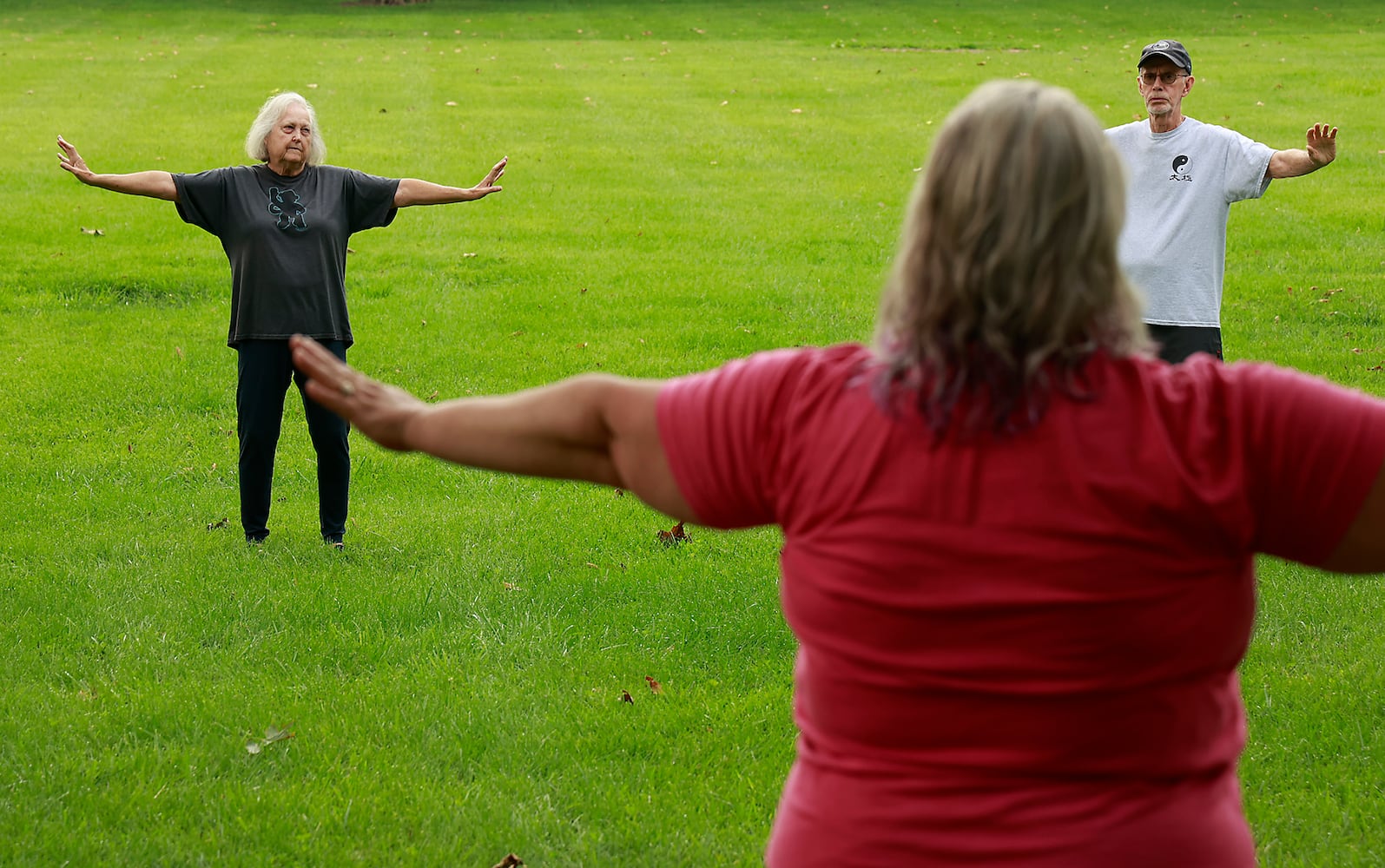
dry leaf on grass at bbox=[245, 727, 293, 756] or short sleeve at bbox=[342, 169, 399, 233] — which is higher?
short sleeve at bbox=[342, 169, 399, 233]

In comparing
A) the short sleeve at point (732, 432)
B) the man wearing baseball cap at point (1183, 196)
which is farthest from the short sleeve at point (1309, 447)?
the man wearing baseball cap at point (1183, 196)

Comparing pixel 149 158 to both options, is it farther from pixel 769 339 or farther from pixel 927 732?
pixel 927 732

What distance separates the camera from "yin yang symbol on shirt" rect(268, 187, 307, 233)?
6781mm

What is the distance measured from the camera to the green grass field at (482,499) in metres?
4.63

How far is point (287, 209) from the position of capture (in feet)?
22.3

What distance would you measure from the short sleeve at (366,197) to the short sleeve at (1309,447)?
223 inches

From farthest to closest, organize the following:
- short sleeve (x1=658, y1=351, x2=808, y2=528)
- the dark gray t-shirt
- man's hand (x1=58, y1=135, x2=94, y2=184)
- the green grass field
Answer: the dark gray t-shirt < man's hand (x1=58, y1=135, x2=94, y2=184) < the green grass field < short sleeve (x1=658, y1=351, x2=808, y2=528)

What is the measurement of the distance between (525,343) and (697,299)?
5.82ft

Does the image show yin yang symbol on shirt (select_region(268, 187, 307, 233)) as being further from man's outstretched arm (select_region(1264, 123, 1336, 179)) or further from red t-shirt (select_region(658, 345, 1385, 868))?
red t-shirt (select_region(658, 345, 1385, 868))

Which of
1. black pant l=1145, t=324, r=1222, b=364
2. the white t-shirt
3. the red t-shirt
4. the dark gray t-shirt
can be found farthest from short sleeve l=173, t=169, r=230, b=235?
the red t-shirt

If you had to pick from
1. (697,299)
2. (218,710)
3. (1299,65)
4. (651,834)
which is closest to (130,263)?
(697,299)

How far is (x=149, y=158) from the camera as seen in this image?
16406mm

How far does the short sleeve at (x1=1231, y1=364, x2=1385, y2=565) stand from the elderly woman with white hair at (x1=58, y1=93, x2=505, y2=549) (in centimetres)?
542

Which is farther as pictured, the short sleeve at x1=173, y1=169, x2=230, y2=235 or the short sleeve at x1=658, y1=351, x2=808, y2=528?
the short sleeve at x1=173, y1=169, x2=230, y2=235
